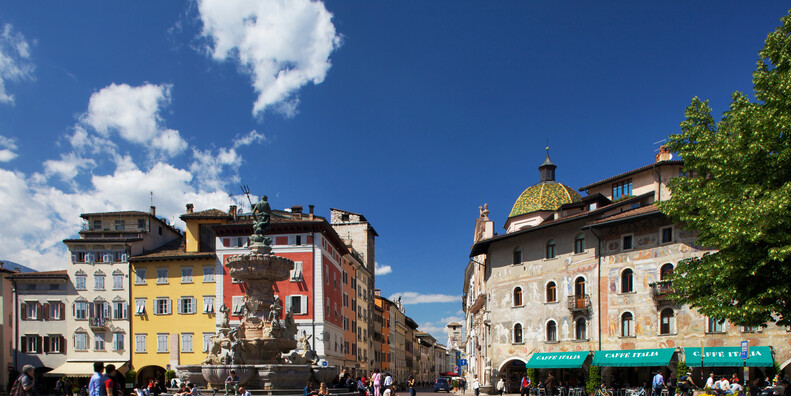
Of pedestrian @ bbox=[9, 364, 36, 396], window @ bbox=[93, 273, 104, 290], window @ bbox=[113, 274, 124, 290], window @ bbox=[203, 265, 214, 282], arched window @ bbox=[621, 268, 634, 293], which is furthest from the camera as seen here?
window @ bbox=[93, 273, 104, 290]

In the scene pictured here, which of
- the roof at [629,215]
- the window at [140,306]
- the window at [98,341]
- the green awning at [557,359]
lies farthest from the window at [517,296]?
the window at [98,341]

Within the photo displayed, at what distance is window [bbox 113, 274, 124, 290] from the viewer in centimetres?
5016

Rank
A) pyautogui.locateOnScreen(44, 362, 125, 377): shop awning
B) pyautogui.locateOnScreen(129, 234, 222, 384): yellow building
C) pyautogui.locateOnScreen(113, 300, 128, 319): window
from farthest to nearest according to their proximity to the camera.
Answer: pyautogui.locateOnScreen(113, 300, 128, 319): window, pyautogui.locateOnScreen(129, 234, 222, 384): yellow building, pyautogui.locateOnScreen(44, 362, 125, 377): shop awning

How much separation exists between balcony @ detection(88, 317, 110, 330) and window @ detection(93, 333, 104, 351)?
712 mm

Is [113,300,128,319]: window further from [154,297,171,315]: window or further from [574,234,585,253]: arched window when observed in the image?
[574,234,585,253]: arched window

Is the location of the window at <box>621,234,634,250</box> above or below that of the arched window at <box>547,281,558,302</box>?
above

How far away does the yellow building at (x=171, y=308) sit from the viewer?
159ft

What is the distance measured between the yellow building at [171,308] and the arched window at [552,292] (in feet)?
83.4

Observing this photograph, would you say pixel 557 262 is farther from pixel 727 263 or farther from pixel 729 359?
pixel 727 263

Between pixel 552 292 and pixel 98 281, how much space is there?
36399mm

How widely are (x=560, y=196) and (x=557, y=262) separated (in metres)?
11.0

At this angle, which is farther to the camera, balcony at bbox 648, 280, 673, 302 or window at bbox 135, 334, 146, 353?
window at bbox 135, 334, 146, 353

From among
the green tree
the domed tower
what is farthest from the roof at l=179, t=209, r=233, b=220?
the green tree

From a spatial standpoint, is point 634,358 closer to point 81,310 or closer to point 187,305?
point 187,305
